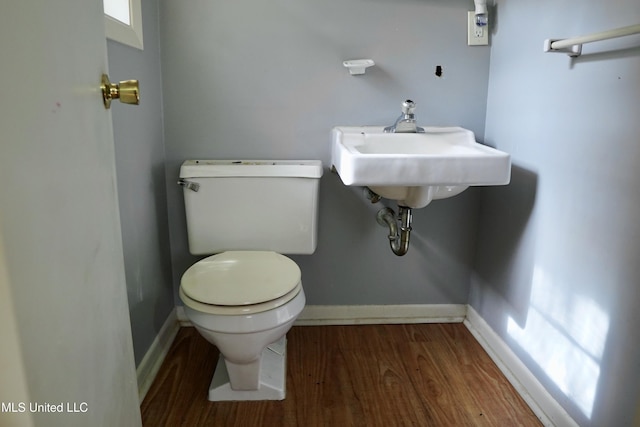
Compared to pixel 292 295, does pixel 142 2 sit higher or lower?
higher

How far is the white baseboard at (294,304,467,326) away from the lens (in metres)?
2.00

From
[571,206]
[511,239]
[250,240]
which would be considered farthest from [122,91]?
[511,239]

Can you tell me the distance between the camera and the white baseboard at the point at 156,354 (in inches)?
59.4

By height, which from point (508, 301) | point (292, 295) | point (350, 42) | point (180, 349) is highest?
point (350, 42)

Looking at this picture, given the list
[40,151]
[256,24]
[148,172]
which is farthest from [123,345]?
[256,24]

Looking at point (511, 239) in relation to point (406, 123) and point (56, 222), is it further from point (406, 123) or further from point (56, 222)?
point (56, 222)

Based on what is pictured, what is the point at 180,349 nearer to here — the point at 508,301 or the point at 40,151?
the point at 508,301

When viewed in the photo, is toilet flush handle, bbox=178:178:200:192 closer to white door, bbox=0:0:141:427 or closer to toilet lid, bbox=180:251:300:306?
toilet lid, bbox=180:251:300:306

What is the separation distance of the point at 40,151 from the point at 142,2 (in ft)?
3.82

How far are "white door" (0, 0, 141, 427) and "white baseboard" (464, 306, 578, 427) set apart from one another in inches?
48.0

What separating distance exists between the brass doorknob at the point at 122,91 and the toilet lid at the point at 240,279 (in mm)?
667

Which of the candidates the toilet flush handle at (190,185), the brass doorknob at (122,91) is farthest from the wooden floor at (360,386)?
the brass doorknob at (122,91)

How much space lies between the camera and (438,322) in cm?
204

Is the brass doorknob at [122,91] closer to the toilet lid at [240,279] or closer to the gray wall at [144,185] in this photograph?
the gray wall at [144,185]
